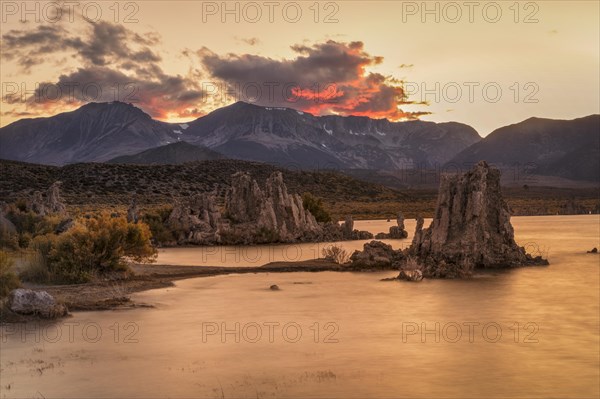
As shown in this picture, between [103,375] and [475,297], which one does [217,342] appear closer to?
[103,375]

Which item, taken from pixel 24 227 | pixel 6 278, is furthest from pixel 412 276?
pixel 24 227

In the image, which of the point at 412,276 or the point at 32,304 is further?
the point at 412,276

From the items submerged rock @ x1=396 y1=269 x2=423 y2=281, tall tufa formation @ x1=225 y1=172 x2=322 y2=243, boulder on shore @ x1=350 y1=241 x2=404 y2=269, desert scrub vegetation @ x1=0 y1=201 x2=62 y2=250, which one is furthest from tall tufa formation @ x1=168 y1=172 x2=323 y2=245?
submerged rock @ x1=396 y1=269 x2=423 y2=281

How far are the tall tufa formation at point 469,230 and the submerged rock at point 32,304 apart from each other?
14.1 metres

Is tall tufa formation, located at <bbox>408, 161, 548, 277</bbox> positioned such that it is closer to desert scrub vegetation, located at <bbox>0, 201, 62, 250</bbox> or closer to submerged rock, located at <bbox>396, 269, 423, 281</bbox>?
submerged rock, located at <bbox>396, 269, 423, 281</bbox>

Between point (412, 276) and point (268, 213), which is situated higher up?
point (268, 213)

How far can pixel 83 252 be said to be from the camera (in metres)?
22.8

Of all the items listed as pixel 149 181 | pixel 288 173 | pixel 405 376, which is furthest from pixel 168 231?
pixel 288 173

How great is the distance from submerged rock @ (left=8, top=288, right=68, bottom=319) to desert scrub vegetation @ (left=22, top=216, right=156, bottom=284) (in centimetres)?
533

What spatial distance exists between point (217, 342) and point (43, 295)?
196 inches

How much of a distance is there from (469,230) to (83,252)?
1421 centimetres

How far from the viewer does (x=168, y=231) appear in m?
41.8

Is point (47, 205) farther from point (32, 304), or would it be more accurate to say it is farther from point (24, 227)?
point (32, 304)

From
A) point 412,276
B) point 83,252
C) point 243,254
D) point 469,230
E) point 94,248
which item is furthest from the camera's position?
point 243,254
